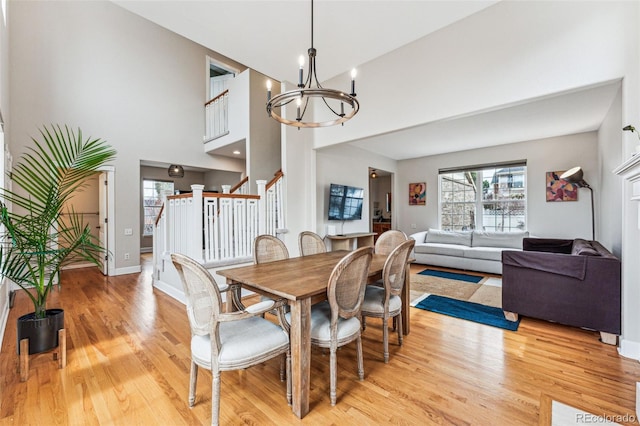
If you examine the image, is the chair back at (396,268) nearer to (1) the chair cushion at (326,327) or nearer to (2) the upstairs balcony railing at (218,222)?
(1) the chair cushion at (326,327)

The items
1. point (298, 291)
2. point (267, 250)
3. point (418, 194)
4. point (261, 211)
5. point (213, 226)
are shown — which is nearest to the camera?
point (298, 291)

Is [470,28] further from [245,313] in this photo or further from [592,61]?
[245,313]

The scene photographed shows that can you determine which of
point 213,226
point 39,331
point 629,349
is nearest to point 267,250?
point 213,226

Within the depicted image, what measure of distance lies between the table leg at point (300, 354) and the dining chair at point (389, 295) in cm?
79

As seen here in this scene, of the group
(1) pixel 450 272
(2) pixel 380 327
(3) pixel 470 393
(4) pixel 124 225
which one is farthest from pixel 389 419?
(4) pixel 124 225

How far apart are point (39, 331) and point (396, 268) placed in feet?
9.29

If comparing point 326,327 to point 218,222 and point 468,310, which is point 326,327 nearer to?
point 468,310

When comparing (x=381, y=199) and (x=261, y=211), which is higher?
(x=381, y=199)

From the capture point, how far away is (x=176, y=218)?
4.09m

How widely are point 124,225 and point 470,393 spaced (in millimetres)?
6218

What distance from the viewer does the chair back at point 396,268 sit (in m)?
2.21

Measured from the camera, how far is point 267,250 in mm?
2873

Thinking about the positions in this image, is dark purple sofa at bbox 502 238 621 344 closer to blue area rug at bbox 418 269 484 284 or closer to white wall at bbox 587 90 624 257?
white wall at bbox 587 90 624 257

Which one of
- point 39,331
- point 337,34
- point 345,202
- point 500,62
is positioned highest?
point 337,34
